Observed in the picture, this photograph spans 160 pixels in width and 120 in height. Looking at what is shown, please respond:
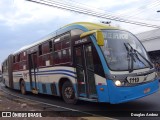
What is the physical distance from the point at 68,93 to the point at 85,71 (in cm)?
199

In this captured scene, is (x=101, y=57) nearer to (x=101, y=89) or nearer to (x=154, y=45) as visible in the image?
(x=101, y=89)

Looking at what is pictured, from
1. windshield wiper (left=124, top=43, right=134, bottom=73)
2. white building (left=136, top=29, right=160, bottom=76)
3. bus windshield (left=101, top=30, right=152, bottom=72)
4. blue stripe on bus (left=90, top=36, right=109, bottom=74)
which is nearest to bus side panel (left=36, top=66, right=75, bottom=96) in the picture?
blue stripe on bus (left=90, top=36, right=109, bottom=74)

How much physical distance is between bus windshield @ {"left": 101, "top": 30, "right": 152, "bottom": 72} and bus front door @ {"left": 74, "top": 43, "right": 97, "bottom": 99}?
0.70m

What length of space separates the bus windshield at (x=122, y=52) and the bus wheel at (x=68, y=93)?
2.74 meters

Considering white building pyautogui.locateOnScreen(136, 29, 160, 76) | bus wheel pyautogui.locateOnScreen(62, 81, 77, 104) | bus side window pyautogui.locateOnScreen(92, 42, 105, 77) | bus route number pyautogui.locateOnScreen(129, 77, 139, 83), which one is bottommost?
bus wheel pyautogui.locateOnScreen(62, 81, 77, 104)

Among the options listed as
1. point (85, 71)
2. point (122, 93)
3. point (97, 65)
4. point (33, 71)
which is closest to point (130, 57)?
point (97, 65)

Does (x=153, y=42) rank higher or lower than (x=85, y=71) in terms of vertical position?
higher

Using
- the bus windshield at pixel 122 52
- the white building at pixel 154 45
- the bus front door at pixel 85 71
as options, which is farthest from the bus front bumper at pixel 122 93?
the white building at pixel 154 45

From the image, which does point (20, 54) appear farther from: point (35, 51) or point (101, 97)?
point (101, 97)

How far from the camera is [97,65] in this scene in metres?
9.42

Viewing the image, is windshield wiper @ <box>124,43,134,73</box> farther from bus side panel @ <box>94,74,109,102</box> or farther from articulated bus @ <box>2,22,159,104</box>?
bus side panel @ <box>94,74,109,102</box>

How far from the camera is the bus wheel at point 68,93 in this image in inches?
451

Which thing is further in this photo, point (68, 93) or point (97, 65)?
point (68, 93)

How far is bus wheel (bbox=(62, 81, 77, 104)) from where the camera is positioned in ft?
37.6
